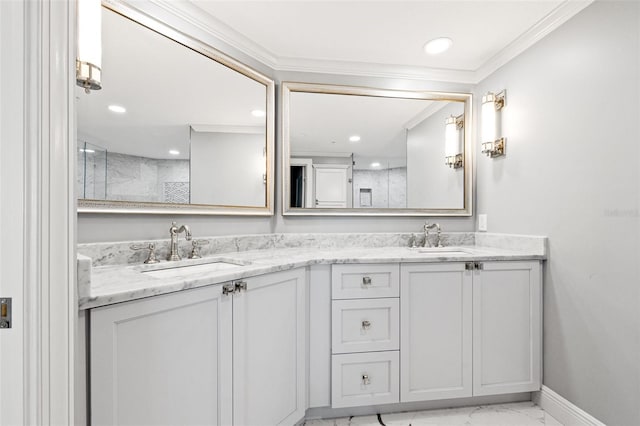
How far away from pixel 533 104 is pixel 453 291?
1.20 meters

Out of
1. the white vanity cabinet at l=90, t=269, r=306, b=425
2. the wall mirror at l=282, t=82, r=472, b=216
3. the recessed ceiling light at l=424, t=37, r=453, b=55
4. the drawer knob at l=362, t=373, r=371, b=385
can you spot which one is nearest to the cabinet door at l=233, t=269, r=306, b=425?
the white vanity cabinet at l=90, t=269, r=306, b=425

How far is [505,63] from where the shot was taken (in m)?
1.99

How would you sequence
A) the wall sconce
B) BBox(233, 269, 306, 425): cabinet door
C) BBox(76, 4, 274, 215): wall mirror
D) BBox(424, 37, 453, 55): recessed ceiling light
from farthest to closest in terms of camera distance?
1. the wall sconce
2. BBox(424, 37, 453, 55): recessed ceiling light
3. BBox(76, 4, 274, 215): wall mirror
4. BBox(233, 269, 306, 425): cabinet door

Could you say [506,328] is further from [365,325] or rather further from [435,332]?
[365,325]

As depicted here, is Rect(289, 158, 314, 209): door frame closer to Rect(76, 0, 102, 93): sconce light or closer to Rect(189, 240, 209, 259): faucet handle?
Rect(189, 240, 209, 259): faucet handle

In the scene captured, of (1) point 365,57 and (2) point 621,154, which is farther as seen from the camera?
(1) point 365,57

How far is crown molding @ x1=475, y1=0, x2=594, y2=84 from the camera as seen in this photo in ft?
5.06

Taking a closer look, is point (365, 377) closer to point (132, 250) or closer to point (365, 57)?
point (132, 250)

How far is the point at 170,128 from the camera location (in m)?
1.62

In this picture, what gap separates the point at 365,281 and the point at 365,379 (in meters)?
0.52

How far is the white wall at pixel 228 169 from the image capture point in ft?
5.68

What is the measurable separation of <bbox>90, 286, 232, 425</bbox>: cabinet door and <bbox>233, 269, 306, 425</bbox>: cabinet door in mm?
61

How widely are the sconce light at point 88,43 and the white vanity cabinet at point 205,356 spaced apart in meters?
0.89
